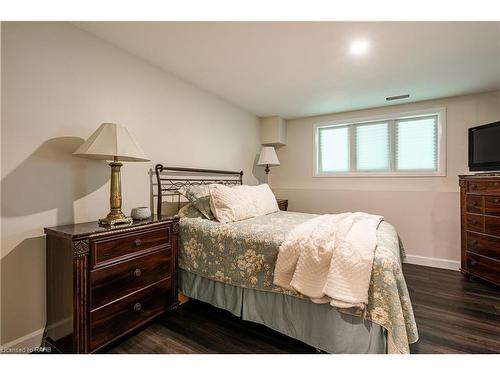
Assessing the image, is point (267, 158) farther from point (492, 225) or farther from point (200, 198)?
point (492, 225)

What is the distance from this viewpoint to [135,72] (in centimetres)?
222

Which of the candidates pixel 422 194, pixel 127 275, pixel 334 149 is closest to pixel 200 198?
pixel 127 275

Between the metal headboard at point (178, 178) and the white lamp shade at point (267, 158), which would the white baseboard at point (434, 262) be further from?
the metal headboard at point (178, 178)

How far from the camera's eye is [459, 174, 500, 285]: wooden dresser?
2.45 meters

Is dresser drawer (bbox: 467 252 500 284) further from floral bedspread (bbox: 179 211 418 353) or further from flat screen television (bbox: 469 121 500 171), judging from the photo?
floral bedspread (bbox: 179 211 418 353)

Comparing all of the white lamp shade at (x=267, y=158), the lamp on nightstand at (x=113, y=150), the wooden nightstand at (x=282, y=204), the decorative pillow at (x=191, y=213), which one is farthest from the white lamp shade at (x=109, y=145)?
the wooden nightstand at (x=282, y=204)

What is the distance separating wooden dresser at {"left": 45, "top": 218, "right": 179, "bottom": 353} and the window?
309 cm

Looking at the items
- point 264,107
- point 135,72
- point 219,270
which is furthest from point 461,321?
point 135,72

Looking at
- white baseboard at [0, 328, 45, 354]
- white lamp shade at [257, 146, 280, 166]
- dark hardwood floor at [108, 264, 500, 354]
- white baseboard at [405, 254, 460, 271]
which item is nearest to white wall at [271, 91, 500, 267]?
white baseboard at [405, 254, 460, 271]

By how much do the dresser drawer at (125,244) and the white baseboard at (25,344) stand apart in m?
0.68

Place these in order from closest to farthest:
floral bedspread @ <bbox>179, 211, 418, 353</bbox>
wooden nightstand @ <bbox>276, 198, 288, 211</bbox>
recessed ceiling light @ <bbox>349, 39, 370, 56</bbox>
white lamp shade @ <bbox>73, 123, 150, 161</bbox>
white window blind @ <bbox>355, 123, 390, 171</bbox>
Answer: floral bedspread @ <bbox>179, 211, 418, 353</bbox>, white lamp shade @ <bbox>73, 123, 150, 161</bbox>, recessed ceiling light @ <bbox>349, 39, 370, 56</bbox>, white window blind @ <bbox>355, 123, 390, 171</bbox>, wooden nightstand @ <bbox>276, 198, 288, 211</bbox>

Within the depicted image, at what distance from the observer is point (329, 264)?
4.73ft

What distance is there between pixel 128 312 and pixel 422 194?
3.65 m
